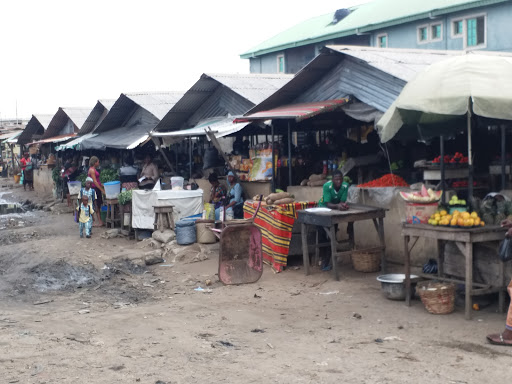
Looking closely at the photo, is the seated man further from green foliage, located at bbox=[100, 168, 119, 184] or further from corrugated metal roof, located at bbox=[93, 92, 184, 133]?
green foliage, located at bbox=[100, 168, 119, 184]

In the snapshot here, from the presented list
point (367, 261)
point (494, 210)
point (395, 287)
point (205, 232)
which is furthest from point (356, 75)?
point (494, 210)

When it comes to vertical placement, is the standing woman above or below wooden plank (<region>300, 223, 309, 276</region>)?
above

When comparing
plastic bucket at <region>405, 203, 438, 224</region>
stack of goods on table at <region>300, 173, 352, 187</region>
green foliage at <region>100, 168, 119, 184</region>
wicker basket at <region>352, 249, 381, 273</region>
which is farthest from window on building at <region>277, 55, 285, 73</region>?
plastic bucket at <region>405, 203, 438, 224</region>

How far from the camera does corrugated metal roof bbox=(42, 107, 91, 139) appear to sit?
2584 cm

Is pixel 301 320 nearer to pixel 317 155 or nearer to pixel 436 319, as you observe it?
pixel 436 319

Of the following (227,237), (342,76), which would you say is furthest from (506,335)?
(342,76)

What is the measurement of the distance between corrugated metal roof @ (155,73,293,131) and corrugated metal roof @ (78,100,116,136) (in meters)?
5.19

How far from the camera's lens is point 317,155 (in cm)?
1360

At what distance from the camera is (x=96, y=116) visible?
23.0 meters

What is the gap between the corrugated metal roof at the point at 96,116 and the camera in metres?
22.1

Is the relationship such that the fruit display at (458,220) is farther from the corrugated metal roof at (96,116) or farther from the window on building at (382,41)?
the window on building at (382,41)

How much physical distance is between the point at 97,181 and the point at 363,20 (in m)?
13.4

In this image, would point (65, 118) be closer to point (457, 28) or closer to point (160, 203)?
point (160, 203)

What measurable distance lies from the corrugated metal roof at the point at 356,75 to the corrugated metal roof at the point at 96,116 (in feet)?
36.0
